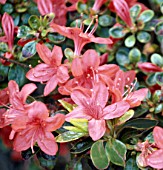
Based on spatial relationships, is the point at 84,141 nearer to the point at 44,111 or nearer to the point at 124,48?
Answer: the point at 44,111

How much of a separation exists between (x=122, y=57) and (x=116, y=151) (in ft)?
1.59

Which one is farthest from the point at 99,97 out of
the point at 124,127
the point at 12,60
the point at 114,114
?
the point at 12,60

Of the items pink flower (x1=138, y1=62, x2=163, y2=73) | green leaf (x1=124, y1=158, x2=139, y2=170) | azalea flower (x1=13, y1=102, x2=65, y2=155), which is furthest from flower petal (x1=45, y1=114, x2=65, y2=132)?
pink flower (x1=138, y1=62, x2=163, y2=73)

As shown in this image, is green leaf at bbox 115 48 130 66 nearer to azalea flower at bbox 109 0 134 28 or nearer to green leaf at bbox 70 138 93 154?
azalea flower at bbox 109 0 134 28

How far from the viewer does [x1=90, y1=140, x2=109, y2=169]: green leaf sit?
1.24 meters

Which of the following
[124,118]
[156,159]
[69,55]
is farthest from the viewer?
[69,55]

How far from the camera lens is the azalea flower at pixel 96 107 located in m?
1.24

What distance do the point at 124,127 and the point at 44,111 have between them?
0.87 ft

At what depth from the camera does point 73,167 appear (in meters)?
1.36

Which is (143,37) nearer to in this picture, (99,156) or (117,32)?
(117,32)

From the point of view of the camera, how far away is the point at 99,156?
1.26 metres

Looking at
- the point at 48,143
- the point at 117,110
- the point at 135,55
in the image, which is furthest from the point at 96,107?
the point at 135,55

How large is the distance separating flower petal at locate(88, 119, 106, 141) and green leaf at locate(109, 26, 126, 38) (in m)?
0.47

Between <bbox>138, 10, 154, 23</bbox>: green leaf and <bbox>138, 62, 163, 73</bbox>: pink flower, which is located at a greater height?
<bbox>138, 10, 154, 23</bbox>: green leaf
